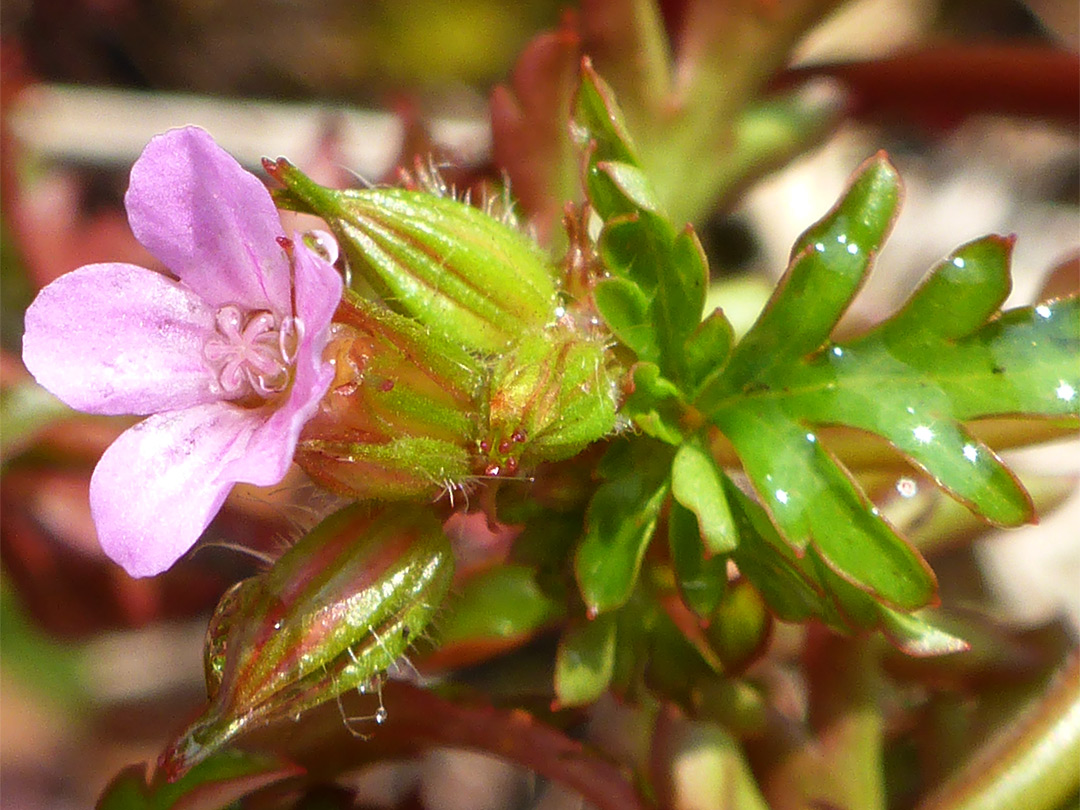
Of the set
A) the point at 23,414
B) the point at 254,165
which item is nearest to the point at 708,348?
the point at 23,414

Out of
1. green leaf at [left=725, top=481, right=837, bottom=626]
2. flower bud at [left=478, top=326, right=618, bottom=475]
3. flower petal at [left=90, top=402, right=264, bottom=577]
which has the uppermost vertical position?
flower bud at [left=478, top=326, right=618, bottom=475]

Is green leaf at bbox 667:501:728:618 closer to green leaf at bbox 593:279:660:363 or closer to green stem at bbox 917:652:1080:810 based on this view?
green leaf at bbox 593:279:660:363

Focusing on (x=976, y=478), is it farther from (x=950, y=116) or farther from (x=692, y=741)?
(x=950, y=116)

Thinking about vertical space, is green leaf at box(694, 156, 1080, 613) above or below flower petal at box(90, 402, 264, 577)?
above

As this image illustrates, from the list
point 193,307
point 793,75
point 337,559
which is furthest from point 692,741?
point 793,75

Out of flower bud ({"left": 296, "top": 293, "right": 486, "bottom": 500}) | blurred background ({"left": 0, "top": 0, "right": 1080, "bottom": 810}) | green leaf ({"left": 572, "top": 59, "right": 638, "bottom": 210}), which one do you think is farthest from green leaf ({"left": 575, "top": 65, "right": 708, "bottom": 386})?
blurred background ({"left": 0, "top": 0, "right": 1080, "bottom": 810})

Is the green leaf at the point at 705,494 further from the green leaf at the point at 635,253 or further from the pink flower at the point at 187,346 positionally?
the pink flower at the point at 187,346

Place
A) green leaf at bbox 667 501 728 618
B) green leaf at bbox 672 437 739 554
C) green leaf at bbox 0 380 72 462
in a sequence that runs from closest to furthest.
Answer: green leaf at bbox 672 437 739 554
green leaf at bbox 667 501 728 618
green leaf at bbox 0 380 72 462
